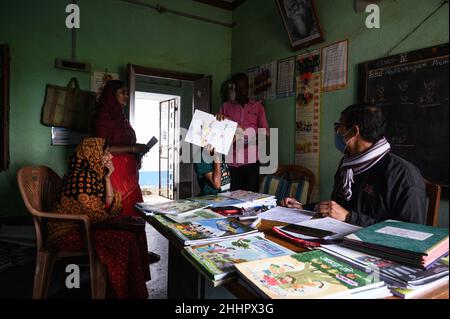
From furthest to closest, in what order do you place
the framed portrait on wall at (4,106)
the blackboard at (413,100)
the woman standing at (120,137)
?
1. the framed portrait on wall at (4,106)
2. the woman standing at (120,137)
3. the blackboard at (413,100)

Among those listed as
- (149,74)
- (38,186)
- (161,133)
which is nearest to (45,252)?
(38,186)

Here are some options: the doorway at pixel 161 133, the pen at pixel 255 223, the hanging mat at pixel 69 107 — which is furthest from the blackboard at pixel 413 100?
the doorway at pixel 161 133

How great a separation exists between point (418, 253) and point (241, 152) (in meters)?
2.46

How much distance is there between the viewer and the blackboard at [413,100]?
1.83 meters

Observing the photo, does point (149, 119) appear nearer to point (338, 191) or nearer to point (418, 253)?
point (338, 191)

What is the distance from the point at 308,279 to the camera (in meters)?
0.67

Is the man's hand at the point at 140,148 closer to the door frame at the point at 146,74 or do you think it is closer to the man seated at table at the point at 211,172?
the man seated at table at the point at 211,172

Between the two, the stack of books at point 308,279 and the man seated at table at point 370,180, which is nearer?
the stack of books at point 308,279

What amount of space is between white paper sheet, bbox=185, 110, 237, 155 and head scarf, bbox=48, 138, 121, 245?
2.00 feet

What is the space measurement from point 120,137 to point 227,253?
7.05 ft

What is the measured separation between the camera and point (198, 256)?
32.4 inches

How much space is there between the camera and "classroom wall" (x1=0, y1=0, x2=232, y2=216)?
3082 mm

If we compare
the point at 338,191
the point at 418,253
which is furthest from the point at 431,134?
the point at 418,253

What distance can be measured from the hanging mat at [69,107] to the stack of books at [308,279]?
289 cm
